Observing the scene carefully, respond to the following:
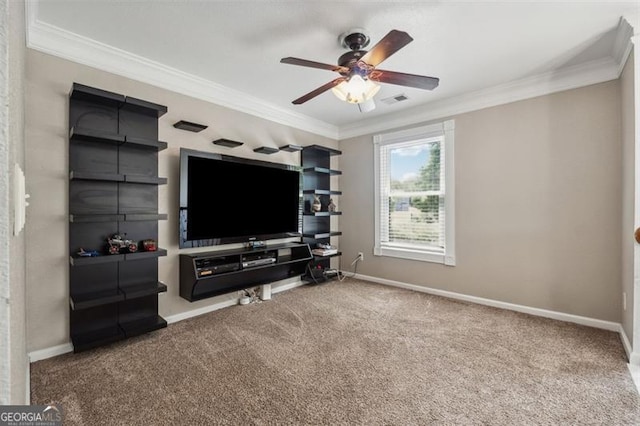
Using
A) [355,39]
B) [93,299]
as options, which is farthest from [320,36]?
[93,299]

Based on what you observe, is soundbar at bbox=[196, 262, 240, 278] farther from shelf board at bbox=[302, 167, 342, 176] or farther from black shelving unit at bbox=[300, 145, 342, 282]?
shelf board at bbox=[302, 167, 342, 176]

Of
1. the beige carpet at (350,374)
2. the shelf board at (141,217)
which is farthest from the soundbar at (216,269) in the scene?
the shelf board at (141,217)

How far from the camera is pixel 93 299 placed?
2.31m

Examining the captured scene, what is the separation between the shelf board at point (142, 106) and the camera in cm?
244

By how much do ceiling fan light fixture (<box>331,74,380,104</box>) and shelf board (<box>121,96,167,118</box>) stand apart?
4.93 ft

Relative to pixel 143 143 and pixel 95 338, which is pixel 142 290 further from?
pixel 143 143

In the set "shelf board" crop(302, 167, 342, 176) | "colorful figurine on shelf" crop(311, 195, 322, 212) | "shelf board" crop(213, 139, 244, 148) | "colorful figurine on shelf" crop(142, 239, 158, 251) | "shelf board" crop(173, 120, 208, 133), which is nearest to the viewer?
"colorful figurine on shelf" crop(142, 239, 158, 251)

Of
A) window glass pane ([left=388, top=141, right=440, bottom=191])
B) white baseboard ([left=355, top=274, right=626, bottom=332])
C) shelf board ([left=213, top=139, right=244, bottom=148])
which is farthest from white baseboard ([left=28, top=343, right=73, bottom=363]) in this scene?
window glass pane ([left=388, top=141, right=440, bottom=191])

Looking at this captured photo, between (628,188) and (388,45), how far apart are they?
2.23m

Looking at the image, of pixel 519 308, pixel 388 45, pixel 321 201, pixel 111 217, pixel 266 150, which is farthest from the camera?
pixel 321 201

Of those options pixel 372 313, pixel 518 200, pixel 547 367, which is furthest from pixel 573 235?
pixel 372 313

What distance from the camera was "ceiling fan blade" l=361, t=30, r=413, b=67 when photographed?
5.69 feet

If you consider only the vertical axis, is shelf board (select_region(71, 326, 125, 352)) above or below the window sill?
below

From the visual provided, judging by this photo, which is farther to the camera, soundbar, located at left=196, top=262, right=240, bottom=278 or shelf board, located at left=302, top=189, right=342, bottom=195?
shelf board, located at left=302, top=189, right=342, bottom=195
